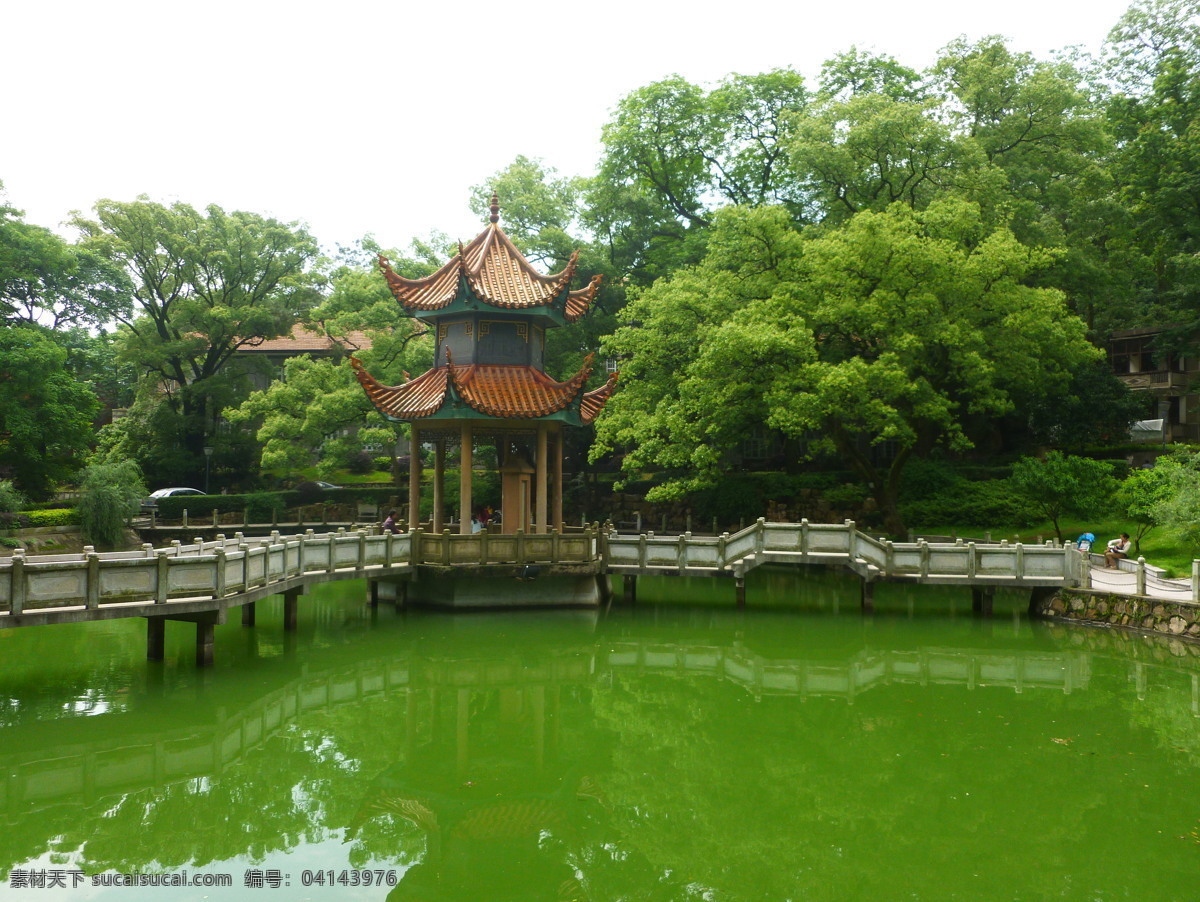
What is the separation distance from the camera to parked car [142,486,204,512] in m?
36.6

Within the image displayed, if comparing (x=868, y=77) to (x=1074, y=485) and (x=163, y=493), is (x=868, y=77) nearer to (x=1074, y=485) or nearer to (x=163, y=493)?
(x=1074, y=485)

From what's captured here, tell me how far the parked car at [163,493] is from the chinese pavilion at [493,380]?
19.2 meters

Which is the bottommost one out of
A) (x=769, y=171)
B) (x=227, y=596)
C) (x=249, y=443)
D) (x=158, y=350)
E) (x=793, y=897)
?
(x=793, y=897)

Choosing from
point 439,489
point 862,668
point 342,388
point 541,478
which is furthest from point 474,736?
point 342,388

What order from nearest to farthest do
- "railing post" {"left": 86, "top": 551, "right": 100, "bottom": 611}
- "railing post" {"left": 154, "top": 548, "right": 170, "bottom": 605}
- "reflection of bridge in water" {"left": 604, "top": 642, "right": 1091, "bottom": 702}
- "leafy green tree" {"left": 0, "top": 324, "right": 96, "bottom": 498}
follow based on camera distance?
"railing post" {"left": 86, "top": 551, "right": 100, "bottom": 611}
"railing post" {"left": 154, "top": 548, "right": 170, "bottom": 605}
"reflection of bridge in water" {"left": 604, "top": 642, "right": 1091, "bottom": 702}
"leafy green tree" {"left": 0, "top": 324, "right": 96, "bottom": 498}

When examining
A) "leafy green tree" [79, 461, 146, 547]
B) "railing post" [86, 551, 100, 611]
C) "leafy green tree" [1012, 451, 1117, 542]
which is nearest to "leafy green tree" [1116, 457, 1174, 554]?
"leafy green tree" [1012, 451, 1117, 542]

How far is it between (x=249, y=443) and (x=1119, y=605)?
3528 cm

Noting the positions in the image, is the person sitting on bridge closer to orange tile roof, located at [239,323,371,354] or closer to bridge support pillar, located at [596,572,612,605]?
bridge support pillar, located at [596,572,612,605]

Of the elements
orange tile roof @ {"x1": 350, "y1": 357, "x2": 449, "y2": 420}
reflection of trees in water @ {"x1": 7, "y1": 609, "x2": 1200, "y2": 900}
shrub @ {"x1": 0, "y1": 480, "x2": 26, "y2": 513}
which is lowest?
reflection of trees in water @ {"x1": 7, "y1": 609, "x2": 1200, "y2": 900}

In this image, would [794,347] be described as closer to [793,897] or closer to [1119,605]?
[1119,605]

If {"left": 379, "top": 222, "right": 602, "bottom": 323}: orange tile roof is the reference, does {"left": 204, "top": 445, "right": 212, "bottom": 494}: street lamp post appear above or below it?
below

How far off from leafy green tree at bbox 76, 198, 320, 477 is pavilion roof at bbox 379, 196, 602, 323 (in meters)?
19.9

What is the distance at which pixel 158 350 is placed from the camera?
39.3 metres

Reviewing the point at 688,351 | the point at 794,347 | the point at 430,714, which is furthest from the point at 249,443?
the point at 430,714
